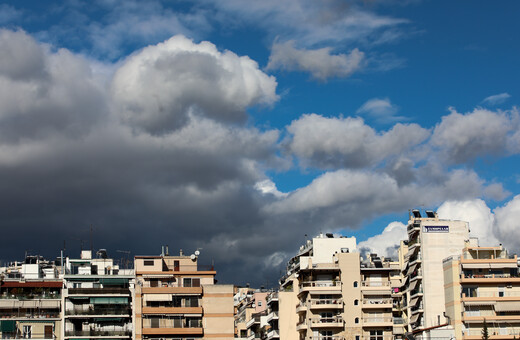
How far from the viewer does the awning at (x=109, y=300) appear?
435 feet

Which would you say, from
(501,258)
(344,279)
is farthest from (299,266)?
(501,258)

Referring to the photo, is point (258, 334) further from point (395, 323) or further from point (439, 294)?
point (439, 294)

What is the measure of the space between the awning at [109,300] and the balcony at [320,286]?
25925 mm

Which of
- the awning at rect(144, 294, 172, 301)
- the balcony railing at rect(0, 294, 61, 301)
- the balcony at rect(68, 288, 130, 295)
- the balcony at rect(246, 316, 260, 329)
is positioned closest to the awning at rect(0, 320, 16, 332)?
the balcony railing at rect(0, 294, 61, 301)

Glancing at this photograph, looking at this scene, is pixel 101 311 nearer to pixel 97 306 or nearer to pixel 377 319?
pixel 97 306

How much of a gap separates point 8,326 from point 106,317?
44.5 feet

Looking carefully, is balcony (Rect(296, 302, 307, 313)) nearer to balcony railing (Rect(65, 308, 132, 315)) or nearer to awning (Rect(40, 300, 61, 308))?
balcony railing (Rect(65, 308, 132, 315))

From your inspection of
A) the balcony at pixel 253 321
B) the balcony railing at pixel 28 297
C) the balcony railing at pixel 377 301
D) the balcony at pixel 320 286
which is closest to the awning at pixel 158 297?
the balcony railing at pixel 28 297

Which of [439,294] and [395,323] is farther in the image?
[395,323]

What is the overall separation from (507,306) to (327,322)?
25112mm

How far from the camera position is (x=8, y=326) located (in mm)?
129750

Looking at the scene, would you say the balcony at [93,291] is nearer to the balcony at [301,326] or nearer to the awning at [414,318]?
the balcony at [301,326]

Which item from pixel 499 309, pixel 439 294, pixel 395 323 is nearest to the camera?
pixel 499 309

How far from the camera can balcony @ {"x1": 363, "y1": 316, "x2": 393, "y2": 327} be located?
5207 inches
